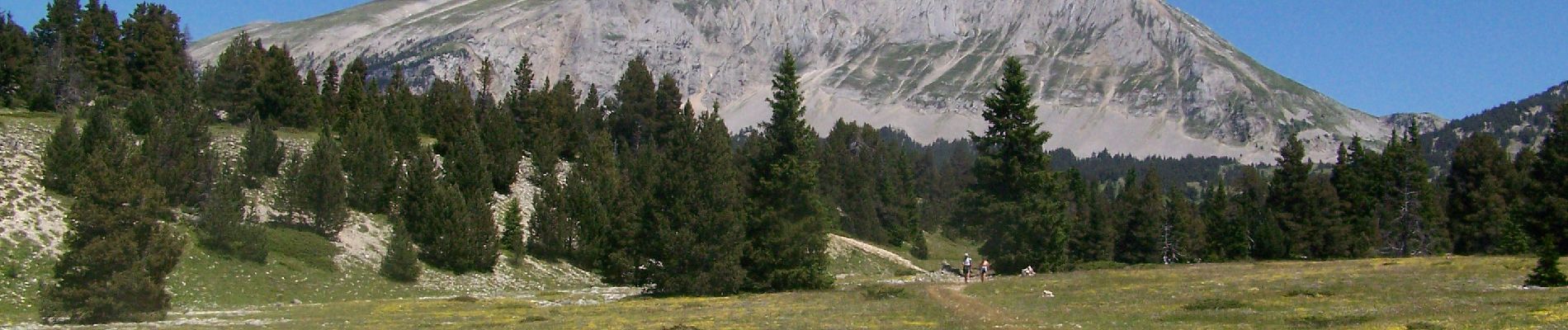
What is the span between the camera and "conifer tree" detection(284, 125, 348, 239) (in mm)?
79312

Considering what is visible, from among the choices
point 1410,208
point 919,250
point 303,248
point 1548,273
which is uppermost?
point 1548,273

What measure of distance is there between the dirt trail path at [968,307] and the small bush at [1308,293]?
10.2 metres

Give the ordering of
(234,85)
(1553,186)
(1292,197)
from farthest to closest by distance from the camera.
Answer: (234,85) → (1292,197) → (1553,186)

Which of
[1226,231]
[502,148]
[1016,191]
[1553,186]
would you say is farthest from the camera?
[1226,231]

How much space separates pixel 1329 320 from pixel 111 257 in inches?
1706

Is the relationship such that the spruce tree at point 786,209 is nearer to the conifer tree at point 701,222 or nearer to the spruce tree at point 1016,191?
the conifer tree at point 701,222

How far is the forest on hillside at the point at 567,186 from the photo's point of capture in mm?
61500

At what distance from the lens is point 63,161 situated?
68.7 metres

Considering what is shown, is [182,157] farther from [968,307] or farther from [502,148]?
[968,307]

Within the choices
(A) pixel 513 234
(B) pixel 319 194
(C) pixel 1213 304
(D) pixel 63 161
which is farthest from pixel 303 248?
(C) pixel 1213 304

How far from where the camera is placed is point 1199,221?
441 feet

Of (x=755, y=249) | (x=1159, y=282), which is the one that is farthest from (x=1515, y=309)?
(x=755, y=249)

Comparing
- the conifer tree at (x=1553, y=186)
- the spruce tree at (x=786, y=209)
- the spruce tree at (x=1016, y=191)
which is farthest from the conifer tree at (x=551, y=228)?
the conifer tree at (x=1553, y=186)

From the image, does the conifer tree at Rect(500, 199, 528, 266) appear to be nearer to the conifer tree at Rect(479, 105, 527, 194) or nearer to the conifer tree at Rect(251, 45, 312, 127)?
the conifer tree at Rect(479, 105, 527, 194)
